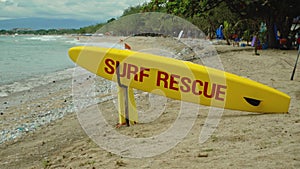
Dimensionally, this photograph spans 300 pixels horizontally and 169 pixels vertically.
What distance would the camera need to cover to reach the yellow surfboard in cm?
436

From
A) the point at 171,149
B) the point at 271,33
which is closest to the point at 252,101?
the point at 171,149

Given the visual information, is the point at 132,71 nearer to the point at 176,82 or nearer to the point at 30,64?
the point at 176,82

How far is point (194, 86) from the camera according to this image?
445cm

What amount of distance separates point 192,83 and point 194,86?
58mm

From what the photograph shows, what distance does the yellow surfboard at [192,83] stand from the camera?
172 inches

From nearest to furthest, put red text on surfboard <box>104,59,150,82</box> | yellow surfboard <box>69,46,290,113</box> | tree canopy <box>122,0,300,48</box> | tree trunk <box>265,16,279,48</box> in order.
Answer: yellow surfboard <box>69,46,290,113</box> → red text on surfboard <box>104,59,150,82</box> → tree canopy <box>122,0,300,48</box> → tree trunk <box>265,16,279,48</box>

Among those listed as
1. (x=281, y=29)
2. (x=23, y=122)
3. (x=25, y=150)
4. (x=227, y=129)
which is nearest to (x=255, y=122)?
(x=227, y=129)

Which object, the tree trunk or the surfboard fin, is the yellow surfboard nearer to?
the surfboard fin

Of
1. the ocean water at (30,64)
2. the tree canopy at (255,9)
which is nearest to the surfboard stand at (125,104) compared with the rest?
the ocean water at (30,64)

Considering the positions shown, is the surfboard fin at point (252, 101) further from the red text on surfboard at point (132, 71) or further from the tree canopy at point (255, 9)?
the tree canopy at point (255, 9)

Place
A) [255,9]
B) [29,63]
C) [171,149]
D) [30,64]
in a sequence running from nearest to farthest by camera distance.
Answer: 1. [171,149]
2. [255,9]
3. [30,64]
4. [29,63]

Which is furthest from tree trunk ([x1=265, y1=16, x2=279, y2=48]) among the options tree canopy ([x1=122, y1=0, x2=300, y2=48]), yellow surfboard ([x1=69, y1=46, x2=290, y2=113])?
yellow surfboard ([x1=69, y1=46, x2=290, y2=113])

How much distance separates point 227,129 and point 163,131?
78cm

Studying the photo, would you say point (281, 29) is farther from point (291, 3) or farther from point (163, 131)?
point (163, 131)
